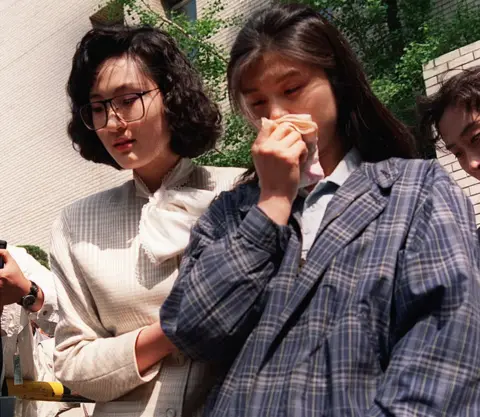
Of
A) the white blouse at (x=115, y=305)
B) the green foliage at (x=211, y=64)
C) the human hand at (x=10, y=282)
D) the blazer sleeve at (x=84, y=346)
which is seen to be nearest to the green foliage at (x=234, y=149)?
the green foliage at (x=211, y=64)

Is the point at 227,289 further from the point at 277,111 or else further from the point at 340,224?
the point at 277,111

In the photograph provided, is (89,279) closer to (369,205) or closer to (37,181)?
(369,205)

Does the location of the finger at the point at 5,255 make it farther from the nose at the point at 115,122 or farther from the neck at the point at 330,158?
the neck at the point at 330,158

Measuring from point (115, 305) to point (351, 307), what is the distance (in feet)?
2.56

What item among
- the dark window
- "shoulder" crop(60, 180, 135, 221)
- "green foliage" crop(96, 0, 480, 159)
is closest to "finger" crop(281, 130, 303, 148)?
"shoulder" crop(60, 180, 135, 221)

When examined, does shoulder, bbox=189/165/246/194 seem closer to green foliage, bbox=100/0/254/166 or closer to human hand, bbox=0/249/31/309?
human hand, bbox=0/249/31/309

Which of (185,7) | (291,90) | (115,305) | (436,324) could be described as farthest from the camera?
(185,7)

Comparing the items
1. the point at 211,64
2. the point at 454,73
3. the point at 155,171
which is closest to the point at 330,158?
the point at 155,171

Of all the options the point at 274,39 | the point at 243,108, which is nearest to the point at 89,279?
the point at 243,108

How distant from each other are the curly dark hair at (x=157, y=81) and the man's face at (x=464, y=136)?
1048 mm

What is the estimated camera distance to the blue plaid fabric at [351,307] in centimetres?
140

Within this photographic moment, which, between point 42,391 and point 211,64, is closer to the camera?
point 42,391

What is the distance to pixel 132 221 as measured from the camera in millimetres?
2209

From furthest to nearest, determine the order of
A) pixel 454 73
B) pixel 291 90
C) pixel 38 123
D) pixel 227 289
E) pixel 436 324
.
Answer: pixel 38 123, pixel 454 73, pixel 291 90, pixel 227 289, pixel 436 324
